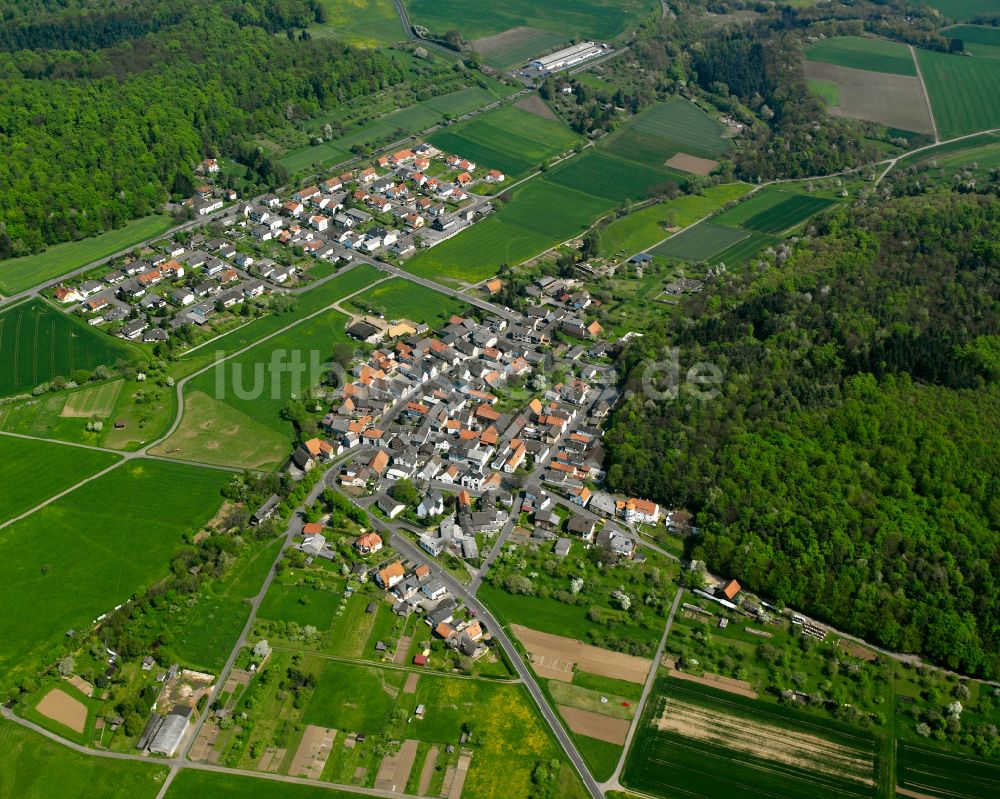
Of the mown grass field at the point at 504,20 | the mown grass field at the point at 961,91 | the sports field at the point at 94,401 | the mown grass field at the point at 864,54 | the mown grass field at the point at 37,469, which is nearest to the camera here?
the mown grass field at the point at 37,469

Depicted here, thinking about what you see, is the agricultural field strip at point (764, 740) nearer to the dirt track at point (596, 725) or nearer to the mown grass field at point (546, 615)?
the dirt track at point (596, 725)

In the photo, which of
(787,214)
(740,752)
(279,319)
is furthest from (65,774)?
(787,214)

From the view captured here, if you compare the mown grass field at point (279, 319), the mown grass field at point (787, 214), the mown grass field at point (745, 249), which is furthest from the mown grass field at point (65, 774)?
the mown grass field at point (787, 214)

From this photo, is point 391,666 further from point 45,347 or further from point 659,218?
point 659,218

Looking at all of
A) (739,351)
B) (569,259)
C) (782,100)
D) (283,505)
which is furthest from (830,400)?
(782,100)

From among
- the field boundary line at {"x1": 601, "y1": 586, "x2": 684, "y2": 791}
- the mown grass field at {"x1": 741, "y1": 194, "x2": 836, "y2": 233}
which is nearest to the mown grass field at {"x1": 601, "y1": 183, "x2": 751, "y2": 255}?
the mown grass field at {"x1": 741, "y1": 194, "x2": 836, "y2": 233}

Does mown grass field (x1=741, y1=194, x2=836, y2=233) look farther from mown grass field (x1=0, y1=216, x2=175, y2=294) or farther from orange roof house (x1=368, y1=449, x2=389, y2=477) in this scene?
mown grass field (x1=0, y1=216, x2=175, y2=294)

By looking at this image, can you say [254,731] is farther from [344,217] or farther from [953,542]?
[344,217]
